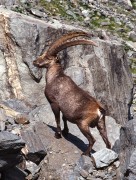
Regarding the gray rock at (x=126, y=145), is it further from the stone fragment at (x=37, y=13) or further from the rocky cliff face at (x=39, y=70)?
the stone fragment at (x=37, y=13)

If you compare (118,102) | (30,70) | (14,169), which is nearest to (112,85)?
(118,102)

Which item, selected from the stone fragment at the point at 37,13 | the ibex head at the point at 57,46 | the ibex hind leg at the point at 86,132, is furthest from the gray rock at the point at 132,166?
the stone fragment at the point at 37,13

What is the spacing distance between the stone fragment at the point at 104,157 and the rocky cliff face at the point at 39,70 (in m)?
2.29

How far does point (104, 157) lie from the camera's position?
1566 cm

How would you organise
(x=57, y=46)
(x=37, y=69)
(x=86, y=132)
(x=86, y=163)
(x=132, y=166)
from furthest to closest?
1. (x=37, y=69)
2. (x=57, y=46)
3. (x=86, y=132)
4. (x=86, y=163)
5. (x=132, y=166)

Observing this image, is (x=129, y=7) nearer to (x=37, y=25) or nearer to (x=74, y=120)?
(x=37, y=25)

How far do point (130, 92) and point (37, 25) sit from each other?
5325mm

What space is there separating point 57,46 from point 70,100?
1.80 metres

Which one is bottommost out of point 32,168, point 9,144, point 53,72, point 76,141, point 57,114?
point 76,141

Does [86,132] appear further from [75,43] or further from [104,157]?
[75,43]

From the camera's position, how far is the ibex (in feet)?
53.2

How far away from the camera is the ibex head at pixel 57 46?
1688 cm

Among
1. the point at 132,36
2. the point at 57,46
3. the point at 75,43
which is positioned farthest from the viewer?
the point at 132,36

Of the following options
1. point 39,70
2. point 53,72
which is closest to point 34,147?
point 53,72
